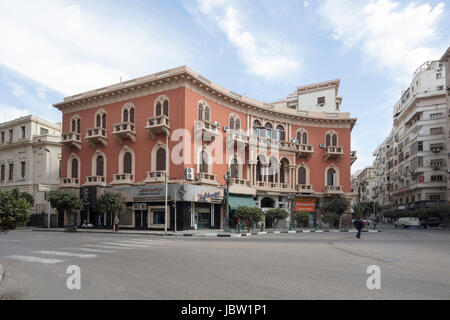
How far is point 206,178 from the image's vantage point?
87.3ft

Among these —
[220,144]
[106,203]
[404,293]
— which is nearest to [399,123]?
[220,144]

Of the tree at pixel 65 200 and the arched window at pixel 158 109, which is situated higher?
the arched window at pixel 158 109

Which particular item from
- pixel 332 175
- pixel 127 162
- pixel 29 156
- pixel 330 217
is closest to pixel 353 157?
pixel 332 175

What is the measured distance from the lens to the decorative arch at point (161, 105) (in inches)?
1038

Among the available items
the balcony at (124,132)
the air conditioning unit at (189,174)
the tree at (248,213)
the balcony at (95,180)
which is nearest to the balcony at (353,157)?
the tree at (248,213)

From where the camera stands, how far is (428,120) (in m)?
51.4

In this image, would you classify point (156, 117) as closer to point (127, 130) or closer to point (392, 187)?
point (127, 130)

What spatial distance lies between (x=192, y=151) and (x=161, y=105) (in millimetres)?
4986

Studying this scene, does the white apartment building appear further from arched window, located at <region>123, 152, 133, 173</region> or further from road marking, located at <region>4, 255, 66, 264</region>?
road marking, located at <region>4, 255, 66, 264</region>

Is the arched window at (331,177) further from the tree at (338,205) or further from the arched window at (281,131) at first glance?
the arched window at (281,131)

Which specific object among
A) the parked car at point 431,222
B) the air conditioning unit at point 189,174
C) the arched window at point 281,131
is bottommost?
the parked car at point 431,222

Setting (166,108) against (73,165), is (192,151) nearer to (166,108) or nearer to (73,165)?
(166,108)

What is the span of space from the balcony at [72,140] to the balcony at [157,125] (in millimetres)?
9638
